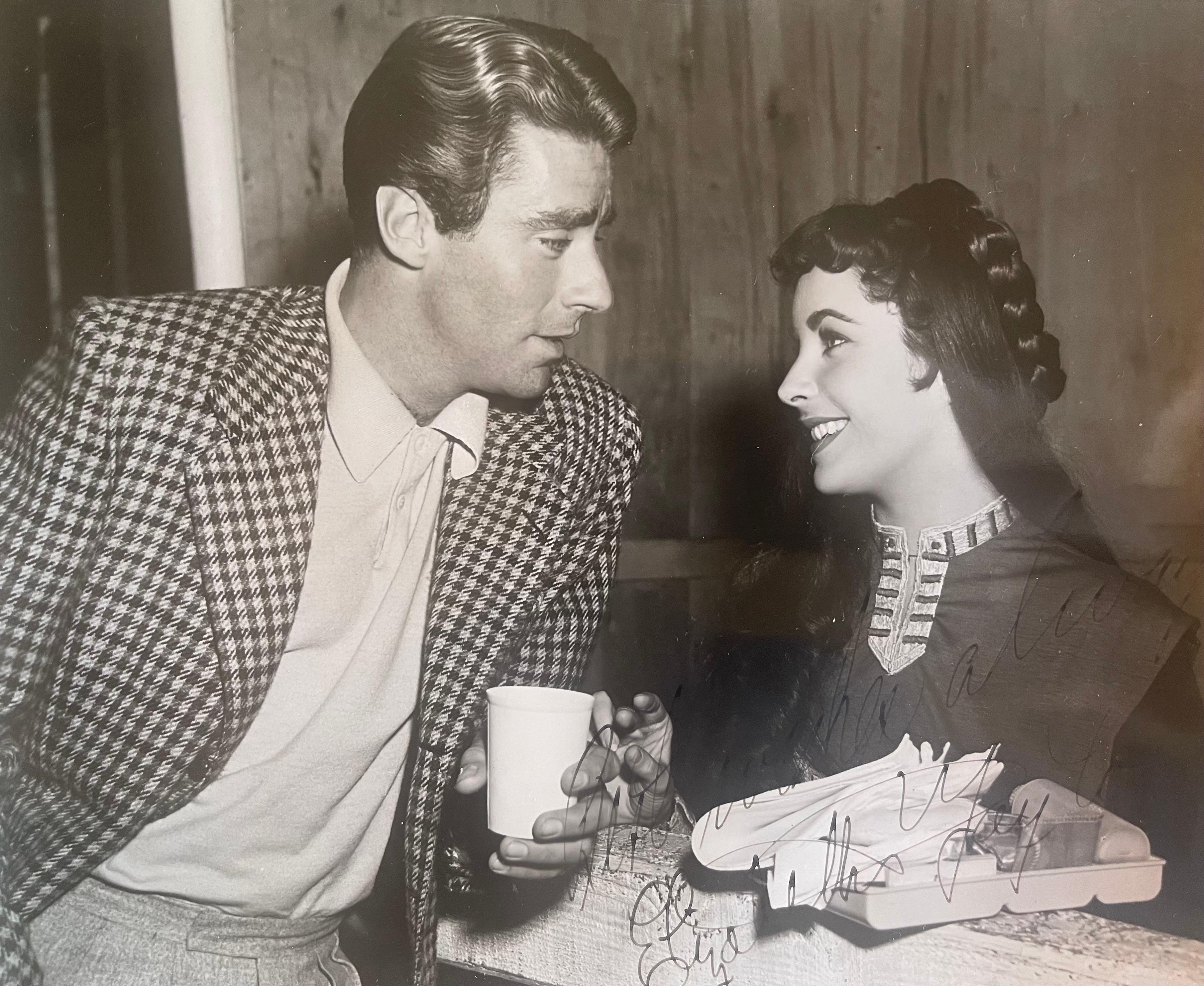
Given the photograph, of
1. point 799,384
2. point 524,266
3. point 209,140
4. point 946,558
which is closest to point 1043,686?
point 946,558

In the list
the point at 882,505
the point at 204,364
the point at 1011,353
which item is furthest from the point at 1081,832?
the point at 204,364

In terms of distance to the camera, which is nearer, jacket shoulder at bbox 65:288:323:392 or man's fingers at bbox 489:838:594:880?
jacket shoulder at bbox 65:288:323:392

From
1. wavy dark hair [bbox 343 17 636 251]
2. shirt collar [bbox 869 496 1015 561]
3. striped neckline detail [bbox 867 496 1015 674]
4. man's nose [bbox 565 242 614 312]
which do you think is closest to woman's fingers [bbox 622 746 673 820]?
striped neckline detail [bbox 867 496 1015 674]

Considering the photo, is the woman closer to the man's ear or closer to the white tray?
the white tray

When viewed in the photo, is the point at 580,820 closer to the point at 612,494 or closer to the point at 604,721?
the point at 604,721

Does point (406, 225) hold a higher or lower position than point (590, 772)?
higher

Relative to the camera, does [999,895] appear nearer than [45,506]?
No

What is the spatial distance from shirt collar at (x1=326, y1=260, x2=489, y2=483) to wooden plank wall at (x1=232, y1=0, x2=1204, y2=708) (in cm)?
7

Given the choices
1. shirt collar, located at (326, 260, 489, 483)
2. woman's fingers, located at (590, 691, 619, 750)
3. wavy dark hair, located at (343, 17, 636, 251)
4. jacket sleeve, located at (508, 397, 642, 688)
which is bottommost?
woman's fingers, located at (590, 691, 619, 750)

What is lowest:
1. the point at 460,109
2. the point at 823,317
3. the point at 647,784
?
the point at 647,784

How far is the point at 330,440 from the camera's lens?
0.96 meters

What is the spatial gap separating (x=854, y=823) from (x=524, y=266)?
667mm

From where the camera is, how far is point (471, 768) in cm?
102

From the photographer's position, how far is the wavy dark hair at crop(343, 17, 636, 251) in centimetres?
93
